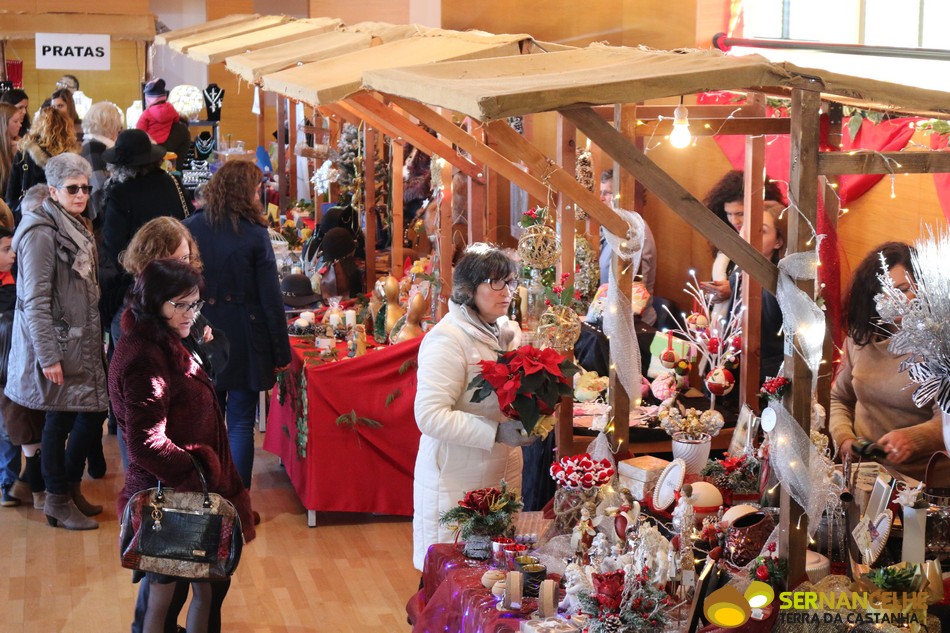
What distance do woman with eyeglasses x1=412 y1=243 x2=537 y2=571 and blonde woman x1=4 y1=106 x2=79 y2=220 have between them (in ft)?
12.6

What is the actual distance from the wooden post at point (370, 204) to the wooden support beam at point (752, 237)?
2.91m

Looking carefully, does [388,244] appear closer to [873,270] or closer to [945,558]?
[873,270]

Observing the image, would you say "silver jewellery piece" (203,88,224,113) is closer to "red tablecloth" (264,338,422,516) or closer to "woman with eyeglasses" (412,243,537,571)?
"red tablecloth" (264,338,422,516)

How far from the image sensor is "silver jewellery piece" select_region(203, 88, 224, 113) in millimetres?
10969

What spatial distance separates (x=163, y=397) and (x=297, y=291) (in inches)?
132

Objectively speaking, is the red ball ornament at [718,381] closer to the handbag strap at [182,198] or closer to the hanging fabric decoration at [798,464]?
the hanging fabric decoration at [798,464]

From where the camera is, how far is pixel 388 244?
723 cm

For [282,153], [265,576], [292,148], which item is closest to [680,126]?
[265,576]

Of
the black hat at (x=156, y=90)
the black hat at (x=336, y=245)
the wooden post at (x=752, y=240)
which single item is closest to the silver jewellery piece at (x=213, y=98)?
the black hat at (x=156, y=90)

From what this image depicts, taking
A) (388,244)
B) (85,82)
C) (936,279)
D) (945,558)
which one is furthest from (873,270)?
(85,82)

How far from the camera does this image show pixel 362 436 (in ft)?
17.1

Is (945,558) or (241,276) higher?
(241,276)

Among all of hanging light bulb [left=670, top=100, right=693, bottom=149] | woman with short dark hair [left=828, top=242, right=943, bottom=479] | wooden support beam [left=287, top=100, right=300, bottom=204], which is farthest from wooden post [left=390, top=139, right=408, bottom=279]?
wooden support beam [left=287, top=100, right=300, bottom=204]

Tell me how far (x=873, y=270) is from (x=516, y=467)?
4.14ft
